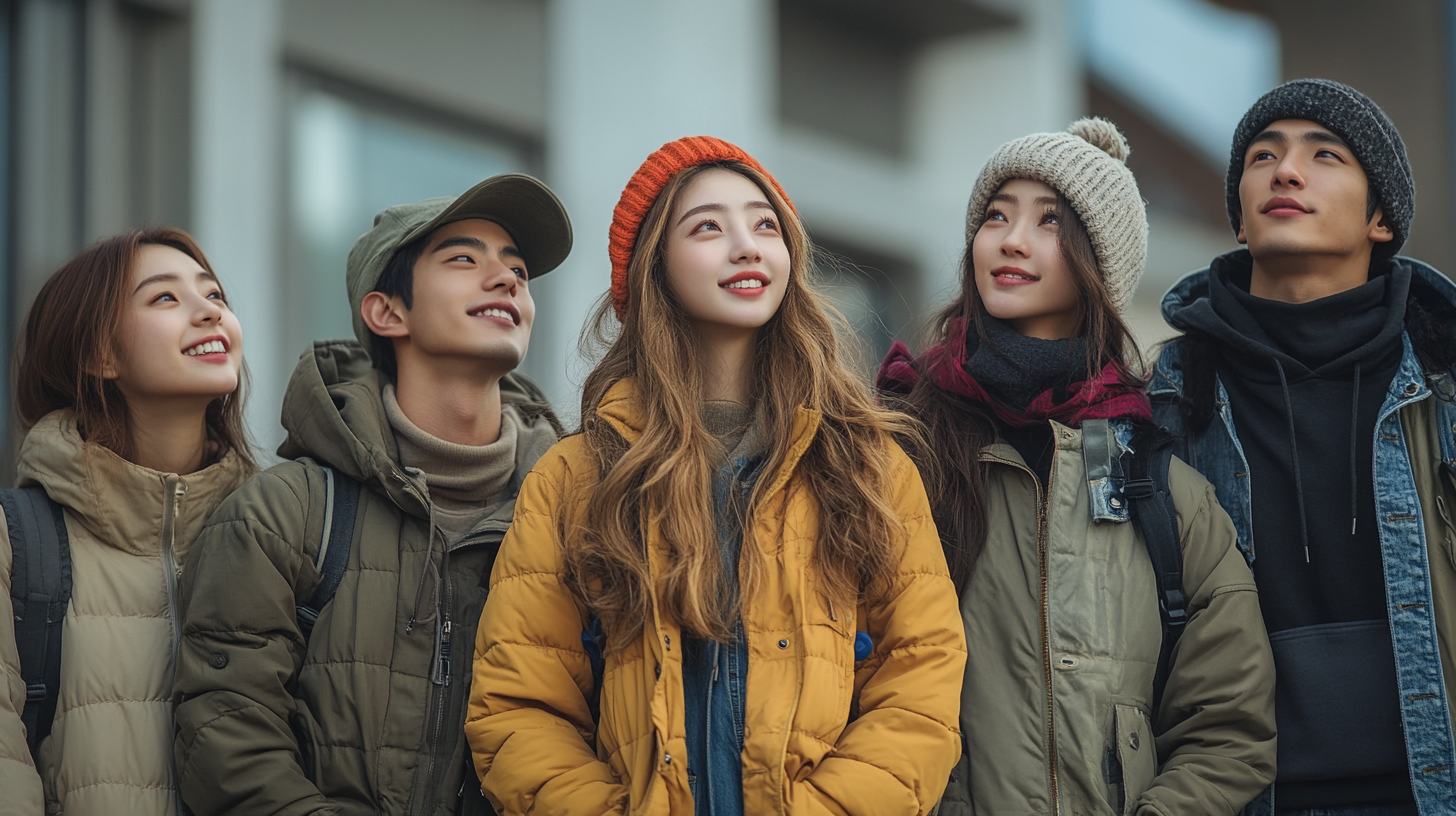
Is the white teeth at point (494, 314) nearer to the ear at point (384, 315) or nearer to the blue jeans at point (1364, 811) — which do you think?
the ear at point (384, 315)

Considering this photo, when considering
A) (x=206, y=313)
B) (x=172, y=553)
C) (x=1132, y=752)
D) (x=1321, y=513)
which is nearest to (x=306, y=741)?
(x=172, y=553)

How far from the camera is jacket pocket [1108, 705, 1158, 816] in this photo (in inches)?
115

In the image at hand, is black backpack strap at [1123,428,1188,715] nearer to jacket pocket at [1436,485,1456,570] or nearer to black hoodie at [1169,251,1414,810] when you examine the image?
black hoodie at [1169,251,1414,810]

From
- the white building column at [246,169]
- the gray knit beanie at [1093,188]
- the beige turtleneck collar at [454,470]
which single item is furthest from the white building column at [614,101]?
the gray knit beanie at [1093,188]

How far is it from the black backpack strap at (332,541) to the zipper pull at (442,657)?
273mm

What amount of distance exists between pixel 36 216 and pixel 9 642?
4.57 metres

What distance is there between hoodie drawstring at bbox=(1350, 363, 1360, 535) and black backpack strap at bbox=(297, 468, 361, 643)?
2.39 meters

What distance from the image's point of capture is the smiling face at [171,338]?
3549 millimetres

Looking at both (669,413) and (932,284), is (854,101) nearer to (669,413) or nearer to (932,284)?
(932,284)

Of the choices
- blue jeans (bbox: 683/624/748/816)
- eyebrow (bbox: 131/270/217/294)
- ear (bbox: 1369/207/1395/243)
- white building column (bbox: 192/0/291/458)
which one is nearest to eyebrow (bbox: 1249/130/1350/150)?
ear (bbox: 1369/207/1395/243)

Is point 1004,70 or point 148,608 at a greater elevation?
point 1004,70

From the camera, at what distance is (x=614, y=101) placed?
10102 mm

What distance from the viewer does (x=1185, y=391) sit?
3500 millimetres

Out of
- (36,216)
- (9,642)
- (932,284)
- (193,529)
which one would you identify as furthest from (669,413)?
(932,284)
